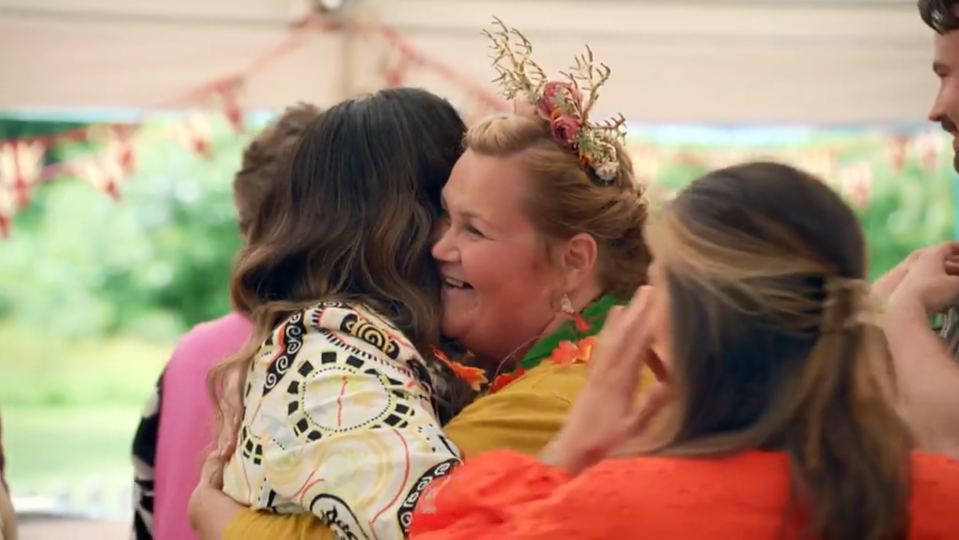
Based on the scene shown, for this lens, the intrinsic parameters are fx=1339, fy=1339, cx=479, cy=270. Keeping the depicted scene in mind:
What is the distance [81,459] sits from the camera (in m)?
3.62

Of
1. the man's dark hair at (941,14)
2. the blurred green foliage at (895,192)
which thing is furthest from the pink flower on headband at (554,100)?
the blurred green foliage at (895,192)

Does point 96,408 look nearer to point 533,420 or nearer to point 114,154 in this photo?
point 114,154

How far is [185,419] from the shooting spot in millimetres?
2383

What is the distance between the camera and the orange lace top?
3.88 ft

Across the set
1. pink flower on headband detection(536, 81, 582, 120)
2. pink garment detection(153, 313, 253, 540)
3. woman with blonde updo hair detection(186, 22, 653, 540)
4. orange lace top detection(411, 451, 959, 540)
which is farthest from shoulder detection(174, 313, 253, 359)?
orange lace top detection(411, 451, 959, 540)

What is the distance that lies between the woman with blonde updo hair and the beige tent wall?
49.9 inches

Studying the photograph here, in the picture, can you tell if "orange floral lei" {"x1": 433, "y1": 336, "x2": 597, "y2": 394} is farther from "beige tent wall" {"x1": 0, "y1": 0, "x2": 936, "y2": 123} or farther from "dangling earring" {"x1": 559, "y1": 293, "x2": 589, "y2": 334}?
"beige tent wall" {"x1": 0, "y1": 0, "x2": 936, "y2": 123}

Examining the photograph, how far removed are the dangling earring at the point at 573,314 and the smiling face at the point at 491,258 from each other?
0.01 metres

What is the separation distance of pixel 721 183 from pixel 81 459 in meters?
2.74

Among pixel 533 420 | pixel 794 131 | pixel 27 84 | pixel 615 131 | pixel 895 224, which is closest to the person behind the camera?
pixel 533 420

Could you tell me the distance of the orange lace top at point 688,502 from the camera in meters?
1.18

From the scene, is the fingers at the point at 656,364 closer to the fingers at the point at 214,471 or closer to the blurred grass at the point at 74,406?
the fingers at the point at 214,471

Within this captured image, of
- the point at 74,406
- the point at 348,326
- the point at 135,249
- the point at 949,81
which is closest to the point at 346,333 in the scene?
the point at 348,326

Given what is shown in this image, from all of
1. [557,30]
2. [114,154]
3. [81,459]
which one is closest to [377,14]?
[557,30]
